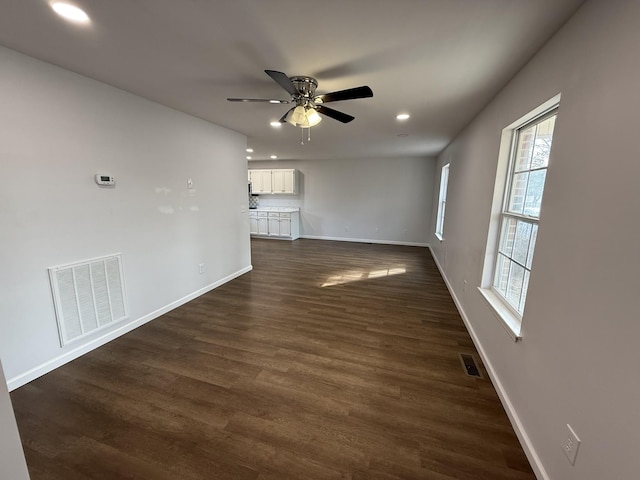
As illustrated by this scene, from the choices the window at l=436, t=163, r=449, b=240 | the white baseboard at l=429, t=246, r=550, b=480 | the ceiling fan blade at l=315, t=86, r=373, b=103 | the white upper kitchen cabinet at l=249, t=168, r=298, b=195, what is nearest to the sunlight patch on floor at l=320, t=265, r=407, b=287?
the window at l=436, t=163, r=449, b=240

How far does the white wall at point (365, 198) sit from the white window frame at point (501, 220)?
4.83m

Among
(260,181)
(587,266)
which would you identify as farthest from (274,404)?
(260,181)

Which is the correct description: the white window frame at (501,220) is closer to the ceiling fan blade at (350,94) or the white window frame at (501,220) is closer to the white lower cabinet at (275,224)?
the ceiling fan blade at (350,94)

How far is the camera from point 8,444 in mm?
855

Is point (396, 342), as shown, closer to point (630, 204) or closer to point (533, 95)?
point (630, 204)

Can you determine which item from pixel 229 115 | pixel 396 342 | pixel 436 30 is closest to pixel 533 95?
pixel 436 30

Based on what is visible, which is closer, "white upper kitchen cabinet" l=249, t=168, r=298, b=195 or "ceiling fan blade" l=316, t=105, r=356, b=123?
"ceiling fan blade" l=316, t=105, r=356, b=123

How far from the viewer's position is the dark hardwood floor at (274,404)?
56.7 inches

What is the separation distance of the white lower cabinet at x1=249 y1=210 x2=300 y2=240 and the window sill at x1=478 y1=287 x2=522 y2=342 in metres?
5.69

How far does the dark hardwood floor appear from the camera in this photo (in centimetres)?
144

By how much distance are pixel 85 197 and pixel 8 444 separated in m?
2.06

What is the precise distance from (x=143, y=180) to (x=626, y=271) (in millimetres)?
3595

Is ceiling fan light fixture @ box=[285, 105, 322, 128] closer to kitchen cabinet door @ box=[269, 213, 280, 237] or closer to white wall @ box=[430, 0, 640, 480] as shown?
white wall @ box=[430, 0, 640, 480]

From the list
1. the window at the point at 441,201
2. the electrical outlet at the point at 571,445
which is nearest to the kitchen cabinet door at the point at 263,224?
the window at the point at 441,201
